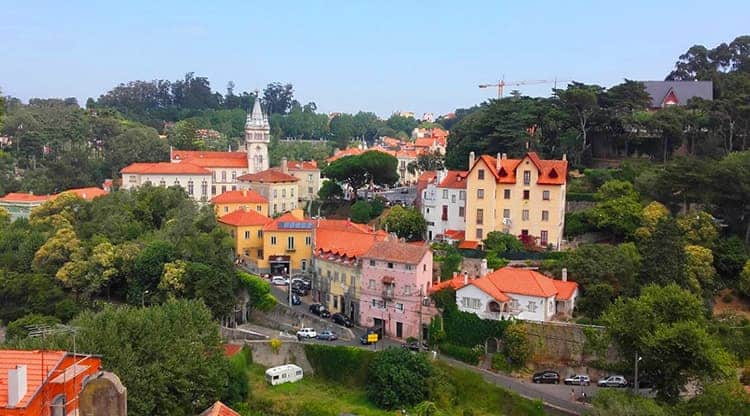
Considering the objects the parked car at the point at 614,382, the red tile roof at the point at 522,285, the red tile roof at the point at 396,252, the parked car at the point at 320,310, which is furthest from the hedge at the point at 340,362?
the parked car at the point at 614,382

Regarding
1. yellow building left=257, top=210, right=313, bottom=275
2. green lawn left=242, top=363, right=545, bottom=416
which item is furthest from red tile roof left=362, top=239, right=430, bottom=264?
yellow building left=257, top=210, right=313, bottom=275

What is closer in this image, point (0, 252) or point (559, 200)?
point (559, 200)

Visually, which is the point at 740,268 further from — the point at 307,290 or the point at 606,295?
the point at 307,290

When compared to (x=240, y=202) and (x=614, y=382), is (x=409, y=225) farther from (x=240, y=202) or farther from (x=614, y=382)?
(x=614, y=382)

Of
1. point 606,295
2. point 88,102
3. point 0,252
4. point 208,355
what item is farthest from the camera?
point 88,102

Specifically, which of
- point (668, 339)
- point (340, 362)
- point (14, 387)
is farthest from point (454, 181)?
point (14, 387)

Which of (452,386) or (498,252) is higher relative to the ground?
(498,252)

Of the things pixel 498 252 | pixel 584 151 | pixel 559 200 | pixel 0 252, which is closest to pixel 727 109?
pixel 584 151
